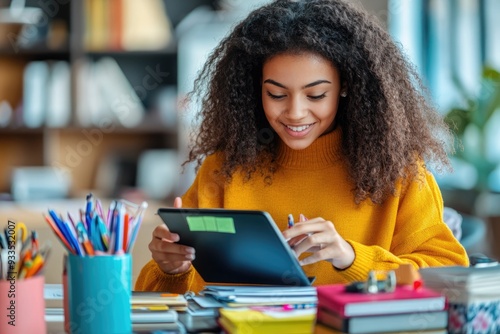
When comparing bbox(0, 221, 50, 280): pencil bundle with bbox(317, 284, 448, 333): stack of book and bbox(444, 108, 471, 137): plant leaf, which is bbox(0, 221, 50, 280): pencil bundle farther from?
bbox(444, 108, 471, 137): plant leaf

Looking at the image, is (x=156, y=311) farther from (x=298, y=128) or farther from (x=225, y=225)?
(x=298, y=128)

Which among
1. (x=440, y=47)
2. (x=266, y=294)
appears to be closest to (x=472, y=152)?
(x=440, y=47)

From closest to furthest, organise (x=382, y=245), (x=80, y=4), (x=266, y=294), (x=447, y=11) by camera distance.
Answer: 1. (x=266, y=294)
2. (x=382, y=245)
3. (x=80, y=4)
4. (x=447, y=11)

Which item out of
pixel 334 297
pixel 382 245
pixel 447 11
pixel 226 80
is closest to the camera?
pixel 334 297

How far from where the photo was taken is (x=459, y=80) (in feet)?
11.9

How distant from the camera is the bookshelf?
3.54 meters

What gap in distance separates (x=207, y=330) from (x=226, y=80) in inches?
28.1

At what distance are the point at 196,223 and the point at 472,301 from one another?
0.47 meters

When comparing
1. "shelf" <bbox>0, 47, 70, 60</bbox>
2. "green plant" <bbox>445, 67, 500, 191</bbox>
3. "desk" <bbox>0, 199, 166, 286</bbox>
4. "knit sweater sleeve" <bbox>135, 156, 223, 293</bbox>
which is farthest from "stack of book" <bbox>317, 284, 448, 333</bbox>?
"shelf" <bbox>0, 47, 70, 60</bbox>

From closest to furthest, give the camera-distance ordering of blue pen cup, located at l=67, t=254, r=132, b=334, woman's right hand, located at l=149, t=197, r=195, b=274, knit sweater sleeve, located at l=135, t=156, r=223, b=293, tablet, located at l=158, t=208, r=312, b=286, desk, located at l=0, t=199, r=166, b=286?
blue pen cup, located at l=67, t=254, r=132, b=334 < tablet, located at l=158, t=208, r=312, b=286 < woman's right hand, located at l=149, t=197, r=195, b=274 < knit sweater sleeve, located at l=135, t=156, r=223, b=293 < desk, located at l=0, t=199, r=166, b=286

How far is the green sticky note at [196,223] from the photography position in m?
1.26

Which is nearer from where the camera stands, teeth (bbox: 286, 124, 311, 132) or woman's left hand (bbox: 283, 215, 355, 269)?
woman's left hand (bbox: 283, 215, 355, 269)

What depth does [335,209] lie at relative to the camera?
1605 millimetres

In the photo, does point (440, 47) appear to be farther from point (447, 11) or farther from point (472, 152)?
point (472, 152)
